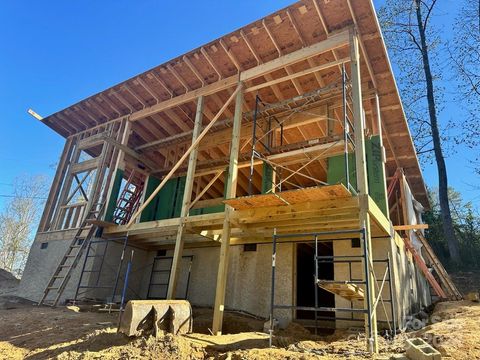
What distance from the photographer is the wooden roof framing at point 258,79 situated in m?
7.95

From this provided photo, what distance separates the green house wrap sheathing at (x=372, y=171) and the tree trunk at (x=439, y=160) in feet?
36.6

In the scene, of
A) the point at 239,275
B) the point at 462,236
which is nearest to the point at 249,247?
the point at 239,275

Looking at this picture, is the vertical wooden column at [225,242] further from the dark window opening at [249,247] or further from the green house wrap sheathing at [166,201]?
the green house wrap sheathing at [166,201]

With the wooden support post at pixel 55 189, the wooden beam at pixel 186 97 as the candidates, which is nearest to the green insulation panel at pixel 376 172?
the wooden beam at pixel 186 97

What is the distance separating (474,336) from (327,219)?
123 inches

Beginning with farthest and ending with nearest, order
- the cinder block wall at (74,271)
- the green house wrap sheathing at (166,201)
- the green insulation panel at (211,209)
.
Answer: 1. the green house wrap sheathing at (166,201)
2. the green insulation panel at (211,209)
3. the cinder block wall at (74,271)

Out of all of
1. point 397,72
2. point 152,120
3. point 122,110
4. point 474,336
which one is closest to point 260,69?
point 152,120

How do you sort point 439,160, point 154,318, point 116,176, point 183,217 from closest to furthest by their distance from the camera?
point 154,318
point 183,217
point 116,176
point 439,160

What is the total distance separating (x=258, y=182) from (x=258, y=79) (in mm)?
5132

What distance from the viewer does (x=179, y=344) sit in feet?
16.9

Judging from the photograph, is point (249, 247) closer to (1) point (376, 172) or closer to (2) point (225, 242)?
(2) point (225, 242)

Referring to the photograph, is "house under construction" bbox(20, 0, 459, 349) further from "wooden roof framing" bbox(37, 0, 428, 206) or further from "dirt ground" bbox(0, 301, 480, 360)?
"dirt ground" bbox(0, 301, 480, 360)

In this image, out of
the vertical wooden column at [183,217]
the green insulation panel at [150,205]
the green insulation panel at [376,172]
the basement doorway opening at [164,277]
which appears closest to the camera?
the vertical wooden column at [183,217]

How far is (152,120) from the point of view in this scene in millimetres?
12234
